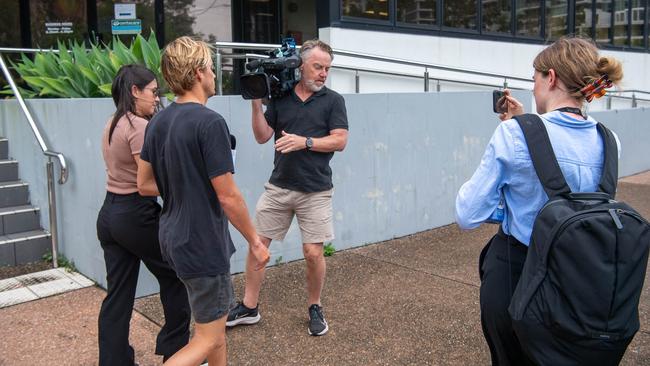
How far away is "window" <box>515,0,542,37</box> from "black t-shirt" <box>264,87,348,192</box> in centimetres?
805

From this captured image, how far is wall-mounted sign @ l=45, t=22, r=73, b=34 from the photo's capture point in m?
9.16

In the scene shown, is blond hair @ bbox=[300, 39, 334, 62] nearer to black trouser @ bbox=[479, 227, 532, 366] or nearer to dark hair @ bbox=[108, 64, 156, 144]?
dark hair @ bbox=[108, 64, 156, 144]

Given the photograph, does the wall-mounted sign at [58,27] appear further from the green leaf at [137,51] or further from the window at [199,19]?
the green leaf at [137,51]

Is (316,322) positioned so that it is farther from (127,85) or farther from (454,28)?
(454,28)

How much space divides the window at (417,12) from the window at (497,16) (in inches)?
52.1

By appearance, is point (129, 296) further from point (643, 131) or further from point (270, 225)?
point (643, 131)

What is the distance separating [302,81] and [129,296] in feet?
5.47

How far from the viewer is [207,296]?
105 inches

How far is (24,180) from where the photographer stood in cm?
600

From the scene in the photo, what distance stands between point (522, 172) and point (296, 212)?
2.11 metres

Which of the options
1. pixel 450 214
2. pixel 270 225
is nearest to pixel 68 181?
pixel 270 225

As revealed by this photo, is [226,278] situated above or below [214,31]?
below

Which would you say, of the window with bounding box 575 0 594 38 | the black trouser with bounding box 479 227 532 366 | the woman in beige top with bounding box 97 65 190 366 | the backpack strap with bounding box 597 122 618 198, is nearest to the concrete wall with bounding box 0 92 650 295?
the woman in beige top with bounding box 97 65 190 366

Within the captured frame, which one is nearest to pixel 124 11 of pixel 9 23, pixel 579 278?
pixel 9 23
